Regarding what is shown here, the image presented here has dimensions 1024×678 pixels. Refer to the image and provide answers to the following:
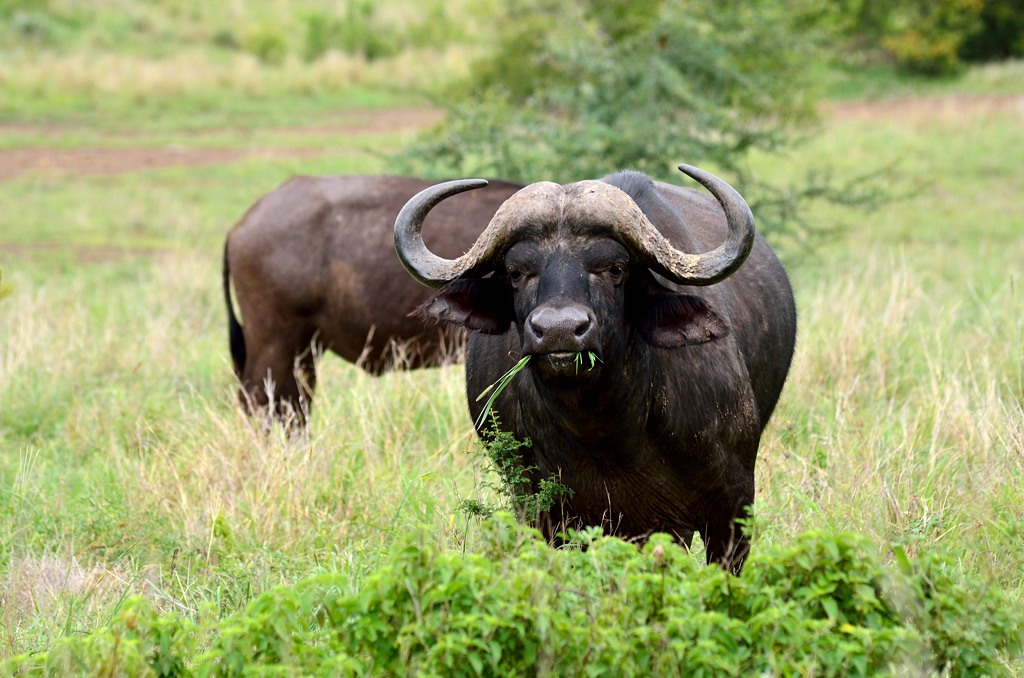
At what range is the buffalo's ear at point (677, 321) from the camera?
13.7 feet

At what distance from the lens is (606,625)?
127 inches

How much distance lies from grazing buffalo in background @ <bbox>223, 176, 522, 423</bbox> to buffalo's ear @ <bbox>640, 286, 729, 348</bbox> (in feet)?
11.0

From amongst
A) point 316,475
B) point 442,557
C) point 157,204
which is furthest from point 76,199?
point 442,557

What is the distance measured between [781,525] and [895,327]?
3.13m

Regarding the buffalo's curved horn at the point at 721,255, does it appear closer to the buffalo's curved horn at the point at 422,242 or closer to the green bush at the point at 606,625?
the buffalo's curved horn at the point at 422,242

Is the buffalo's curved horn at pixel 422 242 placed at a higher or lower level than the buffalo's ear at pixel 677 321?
higher

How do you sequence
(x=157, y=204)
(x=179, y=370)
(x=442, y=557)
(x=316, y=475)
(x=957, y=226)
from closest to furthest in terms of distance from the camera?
(x=442, y=557), (x=316, y=475), (x=179, y=370), (x=957, y=226), (x=157, y=204)

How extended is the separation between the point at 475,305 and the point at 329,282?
132 inches

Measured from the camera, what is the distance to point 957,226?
49.9ft

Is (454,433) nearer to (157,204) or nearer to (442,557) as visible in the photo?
(442,557)

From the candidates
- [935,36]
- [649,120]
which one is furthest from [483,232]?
[935,36]

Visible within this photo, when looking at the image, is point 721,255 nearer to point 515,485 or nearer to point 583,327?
point 583,327

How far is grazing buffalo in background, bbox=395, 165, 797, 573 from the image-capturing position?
4.06 meters

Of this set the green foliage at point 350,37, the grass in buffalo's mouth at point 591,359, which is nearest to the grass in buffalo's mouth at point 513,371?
the grass in buffalo's mouth at point 591,359
